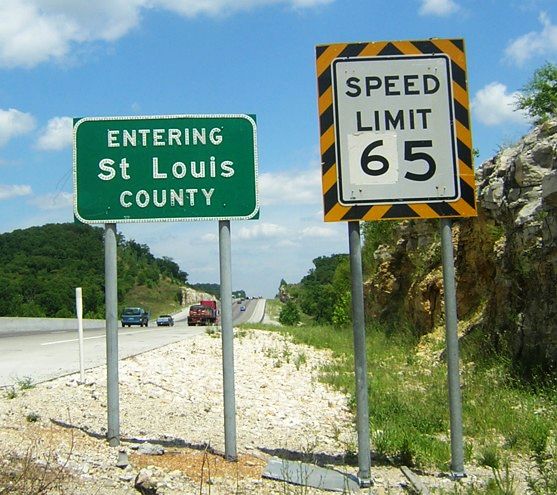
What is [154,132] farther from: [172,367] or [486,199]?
[486,199]

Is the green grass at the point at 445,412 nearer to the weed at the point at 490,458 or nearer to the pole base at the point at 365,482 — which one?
the weed at the point at 490,458

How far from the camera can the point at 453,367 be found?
217 inches

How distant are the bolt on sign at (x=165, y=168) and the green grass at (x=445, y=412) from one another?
8.88ft

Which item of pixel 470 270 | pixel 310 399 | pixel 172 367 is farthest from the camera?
pixel 470 270

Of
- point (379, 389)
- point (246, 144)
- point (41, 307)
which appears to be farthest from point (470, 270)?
point (41, 307)

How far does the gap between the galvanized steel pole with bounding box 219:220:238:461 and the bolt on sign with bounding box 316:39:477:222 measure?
1.09 metres

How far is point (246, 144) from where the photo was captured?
6.32 metres

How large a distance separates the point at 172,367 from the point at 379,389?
13.6 feet

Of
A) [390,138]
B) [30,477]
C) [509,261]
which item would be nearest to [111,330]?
[30,477]

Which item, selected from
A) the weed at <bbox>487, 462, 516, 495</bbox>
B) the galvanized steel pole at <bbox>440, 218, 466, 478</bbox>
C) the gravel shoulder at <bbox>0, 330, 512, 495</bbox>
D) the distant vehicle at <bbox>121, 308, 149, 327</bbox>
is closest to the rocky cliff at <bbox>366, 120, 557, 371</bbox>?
the gravel shoulder at <bbox>0, 330, 512, 495</bbox>

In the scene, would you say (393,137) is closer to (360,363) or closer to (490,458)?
(360,363)

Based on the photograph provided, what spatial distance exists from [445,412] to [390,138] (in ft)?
13.2

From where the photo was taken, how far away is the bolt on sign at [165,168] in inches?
248

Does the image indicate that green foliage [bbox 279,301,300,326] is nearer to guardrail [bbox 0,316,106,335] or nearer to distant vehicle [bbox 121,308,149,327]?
distant vehicle [bbox 121,308,149,327]
